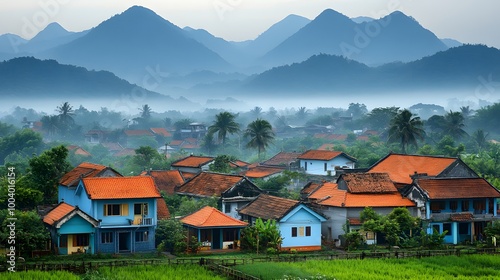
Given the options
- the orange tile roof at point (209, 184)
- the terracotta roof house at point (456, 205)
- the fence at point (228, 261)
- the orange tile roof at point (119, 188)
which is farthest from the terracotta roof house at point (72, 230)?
the terracotta roof house at point (456, 205)

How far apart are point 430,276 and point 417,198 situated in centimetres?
1413

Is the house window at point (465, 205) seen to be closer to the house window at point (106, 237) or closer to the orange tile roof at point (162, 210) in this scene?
the orange tile roof at point (162, 210)

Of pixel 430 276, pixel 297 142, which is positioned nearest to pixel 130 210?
pixel 430 276

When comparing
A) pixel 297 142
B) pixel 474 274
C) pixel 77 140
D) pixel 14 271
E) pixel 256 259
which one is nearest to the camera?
pixel 14 271

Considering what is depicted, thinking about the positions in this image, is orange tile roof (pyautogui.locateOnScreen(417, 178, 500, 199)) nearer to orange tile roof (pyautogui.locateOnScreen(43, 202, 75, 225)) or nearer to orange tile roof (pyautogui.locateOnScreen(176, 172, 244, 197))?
orange tile roof (pyautogui.locateOnScreen(176, 172, 244, 197))

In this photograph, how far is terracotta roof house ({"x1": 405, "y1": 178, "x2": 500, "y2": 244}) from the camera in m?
49.4

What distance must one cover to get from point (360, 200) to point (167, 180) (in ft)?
57.4

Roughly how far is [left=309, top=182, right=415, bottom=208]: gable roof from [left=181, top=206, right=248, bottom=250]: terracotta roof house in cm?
691

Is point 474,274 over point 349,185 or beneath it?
beneath

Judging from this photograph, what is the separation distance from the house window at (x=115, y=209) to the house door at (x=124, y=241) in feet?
3.85

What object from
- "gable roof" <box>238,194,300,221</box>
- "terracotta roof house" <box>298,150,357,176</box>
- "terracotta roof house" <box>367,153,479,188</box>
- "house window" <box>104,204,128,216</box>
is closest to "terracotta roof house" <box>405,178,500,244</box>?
"terracotta roof house" <box>367,153,479,188</box>

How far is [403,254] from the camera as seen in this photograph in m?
42.7

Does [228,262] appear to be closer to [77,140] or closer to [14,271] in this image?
[14,271]

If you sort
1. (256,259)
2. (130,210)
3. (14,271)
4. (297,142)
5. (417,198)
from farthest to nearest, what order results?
(297,142) → (417,198) → (130,210) → (256,259) → (14,271)
